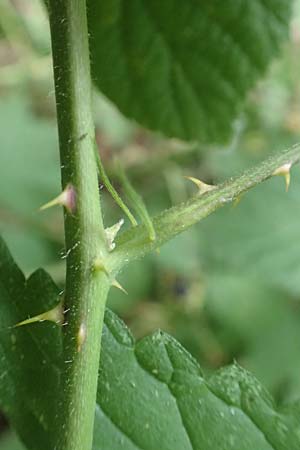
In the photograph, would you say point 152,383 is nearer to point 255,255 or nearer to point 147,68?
point 147,68

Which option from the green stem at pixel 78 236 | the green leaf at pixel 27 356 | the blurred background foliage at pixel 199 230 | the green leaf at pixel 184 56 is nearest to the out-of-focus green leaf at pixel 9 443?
the blurred background foliage at pixel 199 230

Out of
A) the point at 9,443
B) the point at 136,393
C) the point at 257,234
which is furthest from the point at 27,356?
the point at 257,234

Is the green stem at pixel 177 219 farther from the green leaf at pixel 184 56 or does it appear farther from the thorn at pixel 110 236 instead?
the green leaf at pixel 184 56

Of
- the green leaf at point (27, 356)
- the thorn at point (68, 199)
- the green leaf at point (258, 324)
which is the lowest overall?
the green leaf at point (258, 324)

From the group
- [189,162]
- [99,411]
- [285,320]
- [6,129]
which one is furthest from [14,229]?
[99,411]

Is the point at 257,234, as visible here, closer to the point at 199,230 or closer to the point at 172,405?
the point at 199,230

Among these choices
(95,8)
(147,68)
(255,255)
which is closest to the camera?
(95,8)
